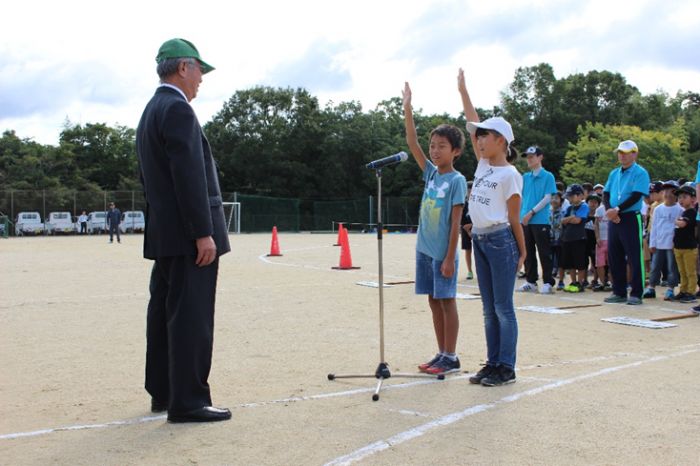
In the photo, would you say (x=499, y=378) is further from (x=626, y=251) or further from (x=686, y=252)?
(x=686, y=252)

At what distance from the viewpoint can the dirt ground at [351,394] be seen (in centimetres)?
344

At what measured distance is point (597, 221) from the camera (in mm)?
11648

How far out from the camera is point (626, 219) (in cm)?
898

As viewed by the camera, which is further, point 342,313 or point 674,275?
point 674,275

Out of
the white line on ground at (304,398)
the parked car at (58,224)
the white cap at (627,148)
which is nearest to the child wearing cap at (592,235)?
the white cap at (627,148)

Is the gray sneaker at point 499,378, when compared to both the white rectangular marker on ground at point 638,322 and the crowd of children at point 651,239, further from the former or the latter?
the crowd of children at point 651,239

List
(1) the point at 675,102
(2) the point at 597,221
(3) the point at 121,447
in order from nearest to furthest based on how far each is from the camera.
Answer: (3) the point at 121,447 → (2) the point at 597,221 → (1) the point at 675,102

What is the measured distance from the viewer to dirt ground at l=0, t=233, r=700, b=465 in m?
3.44

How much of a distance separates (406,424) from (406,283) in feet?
25.8

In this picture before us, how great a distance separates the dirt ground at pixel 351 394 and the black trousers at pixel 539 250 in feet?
5.95

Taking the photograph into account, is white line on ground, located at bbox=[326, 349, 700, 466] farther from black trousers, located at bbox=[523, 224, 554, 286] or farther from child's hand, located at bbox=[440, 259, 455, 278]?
black trousers, located at bbox=[523, 224, 554, 286]

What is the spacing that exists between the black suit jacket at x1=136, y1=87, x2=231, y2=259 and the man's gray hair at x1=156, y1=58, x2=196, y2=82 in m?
0.10

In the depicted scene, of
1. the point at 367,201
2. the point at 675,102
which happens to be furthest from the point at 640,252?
the point at 675,102

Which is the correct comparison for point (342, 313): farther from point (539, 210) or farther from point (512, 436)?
point (512, 436)
